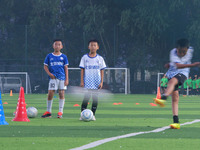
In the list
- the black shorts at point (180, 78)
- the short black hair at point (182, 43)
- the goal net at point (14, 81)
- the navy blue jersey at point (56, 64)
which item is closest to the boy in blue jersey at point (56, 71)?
the navy blue jersey at point (56, 64)

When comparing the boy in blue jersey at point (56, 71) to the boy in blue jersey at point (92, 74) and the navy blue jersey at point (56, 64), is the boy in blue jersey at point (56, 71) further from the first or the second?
the boy in blue jersey at point (92, 74)

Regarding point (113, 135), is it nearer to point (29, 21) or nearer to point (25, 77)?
point (25, 77)

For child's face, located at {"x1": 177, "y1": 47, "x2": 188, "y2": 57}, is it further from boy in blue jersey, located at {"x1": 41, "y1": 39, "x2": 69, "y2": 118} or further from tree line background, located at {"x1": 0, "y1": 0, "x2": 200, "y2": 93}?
tree line background, located at {"x1": 0, "y1": 0, "x2": 200, "y2": 93}

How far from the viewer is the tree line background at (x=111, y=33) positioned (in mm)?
44156

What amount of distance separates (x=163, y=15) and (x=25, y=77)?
11.6m

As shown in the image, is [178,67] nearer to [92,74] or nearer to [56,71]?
[92,74]

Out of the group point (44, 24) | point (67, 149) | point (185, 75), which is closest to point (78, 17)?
point (44, 24)

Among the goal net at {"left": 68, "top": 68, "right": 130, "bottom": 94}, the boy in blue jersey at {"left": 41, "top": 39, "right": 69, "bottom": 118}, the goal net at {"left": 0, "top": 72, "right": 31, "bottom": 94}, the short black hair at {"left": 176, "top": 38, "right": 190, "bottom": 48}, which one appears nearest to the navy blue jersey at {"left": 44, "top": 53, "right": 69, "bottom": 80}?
the boy in blue jersey at {"left": 41, "top": 39, "right": 69, "bottom": 118}

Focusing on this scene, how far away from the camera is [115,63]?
45094 mm

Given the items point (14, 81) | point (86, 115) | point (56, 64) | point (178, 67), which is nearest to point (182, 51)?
point (178, 67)

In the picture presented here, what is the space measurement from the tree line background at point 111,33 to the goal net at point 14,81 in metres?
0.54

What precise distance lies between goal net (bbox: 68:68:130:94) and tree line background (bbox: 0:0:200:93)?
569 millimetres

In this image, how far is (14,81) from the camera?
146 feet

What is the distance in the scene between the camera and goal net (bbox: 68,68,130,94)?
142ft
